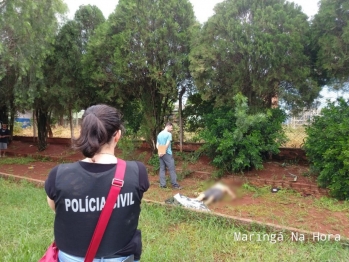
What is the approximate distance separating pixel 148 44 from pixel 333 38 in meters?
4.27

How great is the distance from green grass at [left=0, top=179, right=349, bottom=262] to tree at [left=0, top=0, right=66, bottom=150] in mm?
3999

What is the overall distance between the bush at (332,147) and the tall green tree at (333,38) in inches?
24.2

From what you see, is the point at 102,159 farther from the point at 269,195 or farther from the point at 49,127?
the point at 49,127

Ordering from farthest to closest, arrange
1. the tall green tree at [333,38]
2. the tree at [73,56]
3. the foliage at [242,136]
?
the tree at [73,56] → the foliage at [242,136] → the tall green tree at [333,38]

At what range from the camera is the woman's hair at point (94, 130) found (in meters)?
1.36

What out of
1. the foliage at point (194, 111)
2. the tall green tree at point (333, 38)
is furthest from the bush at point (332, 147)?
the foliage at point (194, 111)

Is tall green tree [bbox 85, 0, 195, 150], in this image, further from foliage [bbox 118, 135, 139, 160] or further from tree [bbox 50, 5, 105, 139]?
tree [bbox 50, 5, 105, 139]

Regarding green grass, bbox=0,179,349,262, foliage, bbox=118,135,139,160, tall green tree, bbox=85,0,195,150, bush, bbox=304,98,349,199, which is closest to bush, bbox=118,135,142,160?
foliage, bbox=118,135,139,160

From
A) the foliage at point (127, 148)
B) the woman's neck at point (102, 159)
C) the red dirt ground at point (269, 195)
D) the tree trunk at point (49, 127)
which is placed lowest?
the red dirt ground at point (269, 195)

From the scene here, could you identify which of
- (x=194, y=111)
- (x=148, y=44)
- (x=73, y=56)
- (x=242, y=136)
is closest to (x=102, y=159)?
(x=242, y=136)

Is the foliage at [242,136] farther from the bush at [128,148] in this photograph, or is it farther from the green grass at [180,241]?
the bush at [128,148]

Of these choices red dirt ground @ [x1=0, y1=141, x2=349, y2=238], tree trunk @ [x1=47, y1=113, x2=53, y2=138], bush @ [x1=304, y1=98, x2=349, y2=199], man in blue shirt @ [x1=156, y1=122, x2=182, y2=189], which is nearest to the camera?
red dirt ground @ [x1=0, y1=141, x2=349, y2=238]

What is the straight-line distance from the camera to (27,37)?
24.6ft

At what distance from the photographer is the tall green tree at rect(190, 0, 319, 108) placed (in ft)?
19.6
